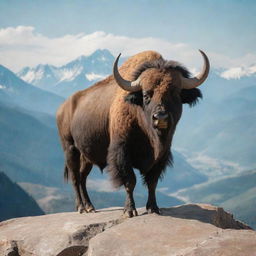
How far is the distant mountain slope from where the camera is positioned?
510ft

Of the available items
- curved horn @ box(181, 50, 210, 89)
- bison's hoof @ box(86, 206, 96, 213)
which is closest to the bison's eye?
curved horn @ box(181, 50, 210, 89)

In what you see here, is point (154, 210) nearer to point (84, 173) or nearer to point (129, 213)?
point (129, 213)

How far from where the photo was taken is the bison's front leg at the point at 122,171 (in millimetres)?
9609

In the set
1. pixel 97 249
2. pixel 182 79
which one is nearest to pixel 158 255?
pixel 97 249

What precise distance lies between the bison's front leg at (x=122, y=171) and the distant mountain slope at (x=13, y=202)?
14955cm

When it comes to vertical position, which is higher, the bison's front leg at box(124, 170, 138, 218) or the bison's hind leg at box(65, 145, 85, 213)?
the bison's hind leg at box(65, 145, 85, 213)

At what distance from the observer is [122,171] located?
31.7 ft

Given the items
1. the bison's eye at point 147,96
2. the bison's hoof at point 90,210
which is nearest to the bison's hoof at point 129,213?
the bison's hoof at point 90,210

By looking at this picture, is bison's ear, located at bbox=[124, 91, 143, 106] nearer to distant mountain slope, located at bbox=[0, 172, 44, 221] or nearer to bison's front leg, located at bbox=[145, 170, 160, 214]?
bison's front leg, located at bbox=[145, 170, 160, 214]

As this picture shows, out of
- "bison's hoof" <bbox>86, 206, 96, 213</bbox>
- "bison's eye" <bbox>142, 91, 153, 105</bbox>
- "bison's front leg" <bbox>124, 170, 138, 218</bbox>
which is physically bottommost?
"bison's front leg" <bbox>124, 170, 138, 218</bbox>

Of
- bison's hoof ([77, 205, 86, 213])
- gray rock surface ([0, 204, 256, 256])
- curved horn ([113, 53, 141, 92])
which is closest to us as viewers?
gray rock surface ([0, 204, 256, 256])

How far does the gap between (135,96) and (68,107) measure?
410cm

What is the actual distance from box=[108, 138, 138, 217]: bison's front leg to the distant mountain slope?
149554 mm

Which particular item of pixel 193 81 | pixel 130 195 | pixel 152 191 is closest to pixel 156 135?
pixel 193 81
